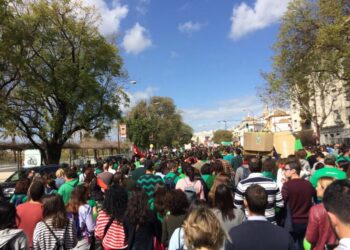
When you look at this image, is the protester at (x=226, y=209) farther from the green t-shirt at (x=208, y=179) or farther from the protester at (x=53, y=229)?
the green t-shirt at (x=208, y=179)

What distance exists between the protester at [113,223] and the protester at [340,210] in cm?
284

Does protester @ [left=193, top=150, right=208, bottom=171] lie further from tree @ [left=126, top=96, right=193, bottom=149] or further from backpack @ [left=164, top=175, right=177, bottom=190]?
tree @ [left=126, top=96, right=193, bottom=149]

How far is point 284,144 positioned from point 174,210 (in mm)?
15639

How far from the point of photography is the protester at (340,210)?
2.18m

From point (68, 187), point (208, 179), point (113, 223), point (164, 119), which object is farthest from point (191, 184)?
point (164, 119)

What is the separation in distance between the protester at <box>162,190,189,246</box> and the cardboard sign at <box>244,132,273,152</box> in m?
13.6

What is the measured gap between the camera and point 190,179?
25.3 feet

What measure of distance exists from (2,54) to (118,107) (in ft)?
40.7

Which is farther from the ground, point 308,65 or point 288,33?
point 288,33

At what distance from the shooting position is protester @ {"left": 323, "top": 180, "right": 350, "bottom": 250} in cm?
218

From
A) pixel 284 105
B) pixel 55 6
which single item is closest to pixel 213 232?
pixel 55 6

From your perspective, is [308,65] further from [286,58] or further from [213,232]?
[213,232]

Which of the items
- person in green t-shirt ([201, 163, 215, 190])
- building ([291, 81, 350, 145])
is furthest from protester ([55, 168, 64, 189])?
building ([291, 81, 350, 145])

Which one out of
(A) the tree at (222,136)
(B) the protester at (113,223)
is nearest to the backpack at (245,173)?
(B) the protester at (113,223)
